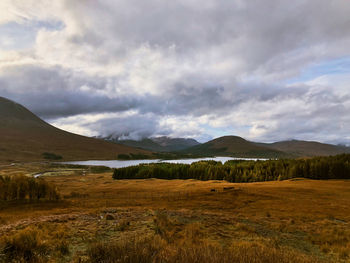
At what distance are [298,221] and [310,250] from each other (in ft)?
15.4

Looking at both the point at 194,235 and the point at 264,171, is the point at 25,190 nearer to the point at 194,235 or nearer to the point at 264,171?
the point at 194,235

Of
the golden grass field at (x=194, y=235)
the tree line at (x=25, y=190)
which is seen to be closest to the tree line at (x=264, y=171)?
the golden grass field at (x=194, y=235)

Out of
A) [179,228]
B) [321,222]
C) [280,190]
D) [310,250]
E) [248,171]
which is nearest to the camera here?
[310,250]

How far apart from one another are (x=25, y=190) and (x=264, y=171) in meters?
45.5

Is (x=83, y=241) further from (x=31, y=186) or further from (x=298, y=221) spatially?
(x=31, y=186)

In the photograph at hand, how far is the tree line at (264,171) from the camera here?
41.8 metres

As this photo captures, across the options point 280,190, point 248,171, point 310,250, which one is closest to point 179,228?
point 310,250

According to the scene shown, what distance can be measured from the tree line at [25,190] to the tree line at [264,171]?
38547mm

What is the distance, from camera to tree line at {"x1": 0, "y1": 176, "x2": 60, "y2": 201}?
2006 centimetres

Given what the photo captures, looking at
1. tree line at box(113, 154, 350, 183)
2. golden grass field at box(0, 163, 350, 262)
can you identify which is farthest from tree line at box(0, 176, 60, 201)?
tree line at box(113, 154, 350, 183)

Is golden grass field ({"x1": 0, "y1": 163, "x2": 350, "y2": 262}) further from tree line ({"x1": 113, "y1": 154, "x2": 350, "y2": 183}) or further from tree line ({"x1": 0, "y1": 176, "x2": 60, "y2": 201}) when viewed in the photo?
tree line ({"x1": 113, "y1": 154, "x2": 350, "y2": 183})

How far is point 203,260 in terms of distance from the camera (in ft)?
13.4

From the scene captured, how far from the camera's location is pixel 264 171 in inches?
1924

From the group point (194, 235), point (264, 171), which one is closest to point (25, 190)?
point (194, 235)
